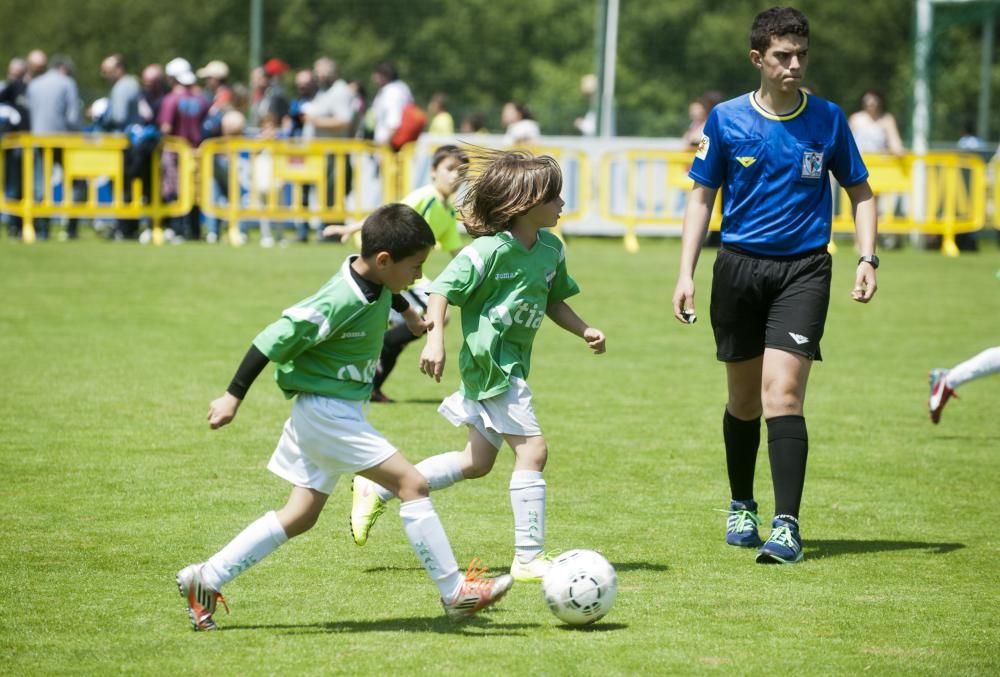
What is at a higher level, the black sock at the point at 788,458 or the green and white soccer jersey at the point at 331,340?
the green and white soccer jersey at the point at 331,340

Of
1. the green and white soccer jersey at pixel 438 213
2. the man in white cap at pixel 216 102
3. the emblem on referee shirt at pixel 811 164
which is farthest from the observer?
the man in white cap at pixel 216 102

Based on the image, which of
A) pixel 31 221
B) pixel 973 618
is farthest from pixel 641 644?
pixel 31 221

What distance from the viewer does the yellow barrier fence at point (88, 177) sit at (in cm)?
1991

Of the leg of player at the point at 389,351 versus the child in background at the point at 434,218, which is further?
the leg of player at the point at 389,351

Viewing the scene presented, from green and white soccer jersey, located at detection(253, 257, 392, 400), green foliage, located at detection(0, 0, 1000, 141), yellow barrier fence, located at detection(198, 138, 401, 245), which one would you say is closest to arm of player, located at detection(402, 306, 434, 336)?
green and white soccer jersey, located at detection(253, 257, 392, 400)

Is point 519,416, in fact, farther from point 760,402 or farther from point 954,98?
point 954,98

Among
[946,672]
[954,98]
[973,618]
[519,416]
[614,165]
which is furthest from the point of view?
[954,98]

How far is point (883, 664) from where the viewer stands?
4715 millimetres

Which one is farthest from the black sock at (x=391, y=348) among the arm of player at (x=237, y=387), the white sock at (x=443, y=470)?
the arm of player at (x=237, y=387)

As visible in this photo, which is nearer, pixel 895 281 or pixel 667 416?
pixel 667 416

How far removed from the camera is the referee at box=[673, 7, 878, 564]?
6160 millimetres

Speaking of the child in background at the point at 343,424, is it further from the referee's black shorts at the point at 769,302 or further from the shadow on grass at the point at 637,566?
the referee's black shorts at the point at 769,302

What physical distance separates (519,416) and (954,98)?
41.1 metres

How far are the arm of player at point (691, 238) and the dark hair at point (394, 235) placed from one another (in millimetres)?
1592
